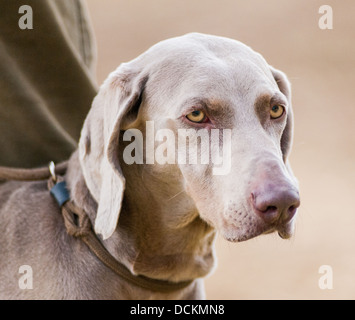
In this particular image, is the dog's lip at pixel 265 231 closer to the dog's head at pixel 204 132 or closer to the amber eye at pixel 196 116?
the dog's head at pixel 204 132

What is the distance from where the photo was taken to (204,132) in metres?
2.25

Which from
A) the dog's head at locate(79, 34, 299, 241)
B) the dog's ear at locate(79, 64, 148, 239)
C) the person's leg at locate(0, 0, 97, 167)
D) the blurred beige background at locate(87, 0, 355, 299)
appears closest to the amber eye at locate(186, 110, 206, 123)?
the dog's head at locate(79, 34, 299, 241)

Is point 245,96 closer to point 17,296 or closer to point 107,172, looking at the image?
point 107,172

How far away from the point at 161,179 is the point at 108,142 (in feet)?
0.79

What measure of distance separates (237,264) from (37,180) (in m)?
3.06

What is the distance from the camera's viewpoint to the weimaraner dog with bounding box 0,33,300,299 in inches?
86.7

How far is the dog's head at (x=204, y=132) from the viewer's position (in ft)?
6.91

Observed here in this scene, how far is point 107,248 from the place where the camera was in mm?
2461

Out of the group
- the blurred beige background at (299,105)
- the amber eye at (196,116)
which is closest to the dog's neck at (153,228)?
the amber eye at (196,116)

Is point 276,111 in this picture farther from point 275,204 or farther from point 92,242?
point 92,242

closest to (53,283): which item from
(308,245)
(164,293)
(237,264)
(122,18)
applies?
(164,293)

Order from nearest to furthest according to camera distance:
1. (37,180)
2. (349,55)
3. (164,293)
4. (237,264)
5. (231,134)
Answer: (231,134) → (164,293) → (37,180) → (237,264) → (349,55)

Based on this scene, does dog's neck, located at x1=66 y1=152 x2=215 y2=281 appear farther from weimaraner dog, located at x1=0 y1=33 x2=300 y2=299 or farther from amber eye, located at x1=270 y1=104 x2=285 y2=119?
amber eye, located at x1=270 y1=104 x2=285 y2=119

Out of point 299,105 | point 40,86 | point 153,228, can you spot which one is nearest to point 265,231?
point 153,228
